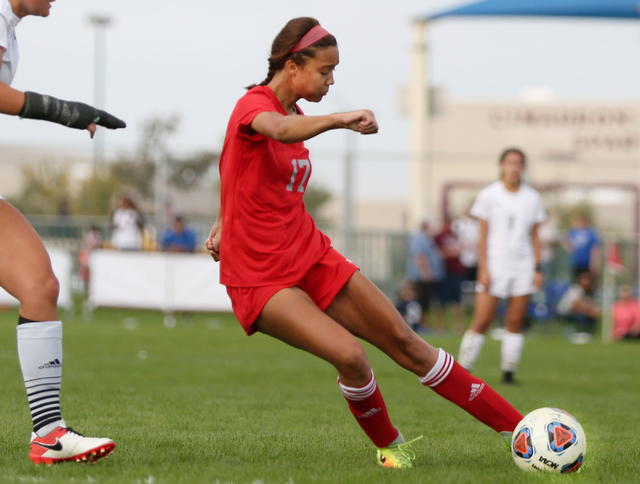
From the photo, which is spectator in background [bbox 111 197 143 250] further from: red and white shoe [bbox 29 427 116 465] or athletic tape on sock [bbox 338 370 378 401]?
athletic tape on sock [bbox 338 370 378 401]

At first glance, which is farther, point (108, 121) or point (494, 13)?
point (494, 13)

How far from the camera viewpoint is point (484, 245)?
9305 mm

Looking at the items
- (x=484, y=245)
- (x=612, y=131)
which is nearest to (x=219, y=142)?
(x=484, y=245)

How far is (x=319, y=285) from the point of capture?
437 cm

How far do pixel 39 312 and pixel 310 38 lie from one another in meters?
1.74

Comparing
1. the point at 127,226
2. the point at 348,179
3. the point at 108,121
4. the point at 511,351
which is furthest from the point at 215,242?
the point at 348,179

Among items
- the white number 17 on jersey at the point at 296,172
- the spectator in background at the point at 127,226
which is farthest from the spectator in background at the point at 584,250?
the white number 17 on jersey at the point at 296,172

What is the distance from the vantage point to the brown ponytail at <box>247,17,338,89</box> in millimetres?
4145

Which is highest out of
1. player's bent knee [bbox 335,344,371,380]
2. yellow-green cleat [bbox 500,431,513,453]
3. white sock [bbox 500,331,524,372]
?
player's bent knee [bbox 335,344,371,380]

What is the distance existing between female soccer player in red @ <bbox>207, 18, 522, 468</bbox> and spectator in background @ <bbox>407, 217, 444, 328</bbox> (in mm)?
11772

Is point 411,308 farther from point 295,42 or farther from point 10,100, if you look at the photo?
point 10,100

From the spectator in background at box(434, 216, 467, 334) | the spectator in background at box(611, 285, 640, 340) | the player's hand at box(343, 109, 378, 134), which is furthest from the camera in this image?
the spectator in background at box(434, 216, 467, 334)

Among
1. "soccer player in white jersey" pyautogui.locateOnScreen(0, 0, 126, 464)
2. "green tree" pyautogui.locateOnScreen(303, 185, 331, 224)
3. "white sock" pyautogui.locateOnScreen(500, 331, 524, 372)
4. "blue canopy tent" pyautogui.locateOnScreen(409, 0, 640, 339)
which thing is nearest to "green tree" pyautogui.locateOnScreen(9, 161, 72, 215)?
Result: "green tree" pyautogui.locateOnScreen(303, 185, 331, 224)

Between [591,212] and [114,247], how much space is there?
9.43 meters
